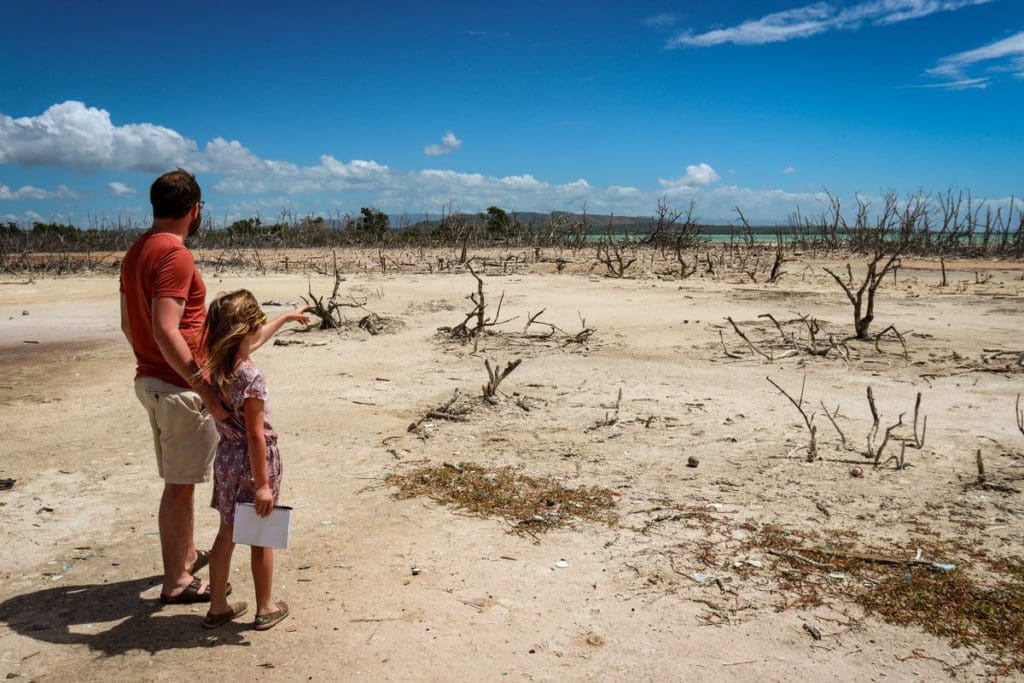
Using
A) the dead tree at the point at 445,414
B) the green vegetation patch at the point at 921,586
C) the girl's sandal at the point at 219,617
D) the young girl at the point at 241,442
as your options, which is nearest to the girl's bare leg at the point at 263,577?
the young girl at the point at 241,442

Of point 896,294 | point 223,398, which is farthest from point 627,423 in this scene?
point 896,294

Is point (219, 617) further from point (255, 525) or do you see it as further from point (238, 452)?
point (238, 452)

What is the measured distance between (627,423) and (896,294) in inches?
413

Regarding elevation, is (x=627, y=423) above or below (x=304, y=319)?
below

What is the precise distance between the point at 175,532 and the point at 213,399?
2.43 feet

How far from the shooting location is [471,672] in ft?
9.05

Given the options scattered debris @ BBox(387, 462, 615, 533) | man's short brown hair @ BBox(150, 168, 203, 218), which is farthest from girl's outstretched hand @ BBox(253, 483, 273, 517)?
scattered debris @ BBox(387, 462, 615, 533)

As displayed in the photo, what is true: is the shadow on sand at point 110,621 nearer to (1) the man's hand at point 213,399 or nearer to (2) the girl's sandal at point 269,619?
(2) the girl's sandal at point 269,619

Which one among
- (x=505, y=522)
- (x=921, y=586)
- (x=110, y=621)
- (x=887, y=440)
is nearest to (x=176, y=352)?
(x=110, y=621)

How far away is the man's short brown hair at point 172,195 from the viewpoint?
9.83 ft

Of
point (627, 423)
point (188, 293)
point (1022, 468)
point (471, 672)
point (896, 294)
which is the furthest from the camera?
point (896, 294)

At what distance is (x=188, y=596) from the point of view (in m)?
3.22

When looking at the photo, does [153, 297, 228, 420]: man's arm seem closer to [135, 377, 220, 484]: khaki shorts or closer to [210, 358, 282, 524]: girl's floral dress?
[210, 358, 282, 524]: girl's floral dress

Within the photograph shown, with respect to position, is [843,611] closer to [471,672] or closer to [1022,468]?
[471,672]
